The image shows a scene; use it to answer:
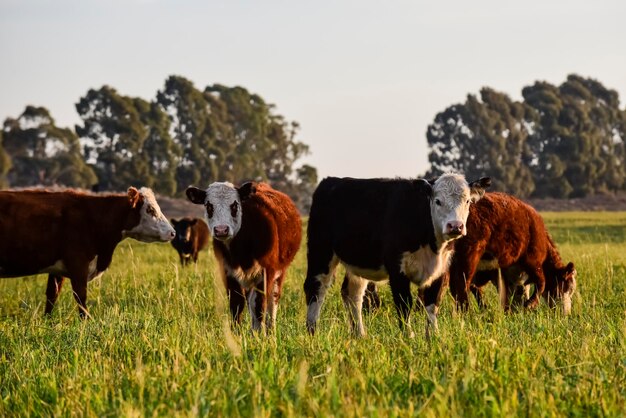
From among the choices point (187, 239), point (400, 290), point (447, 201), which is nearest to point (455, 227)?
point (447, 201)

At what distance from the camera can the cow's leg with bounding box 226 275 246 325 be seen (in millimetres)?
8969

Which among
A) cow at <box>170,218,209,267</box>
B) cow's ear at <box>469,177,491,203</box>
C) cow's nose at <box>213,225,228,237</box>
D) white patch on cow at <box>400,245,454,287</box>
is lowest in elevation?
cow at <box>170,218,209,267</box>

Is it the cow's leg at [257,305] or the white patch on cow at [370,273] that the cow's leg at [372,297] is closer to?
the white patch on cow at [370,273]

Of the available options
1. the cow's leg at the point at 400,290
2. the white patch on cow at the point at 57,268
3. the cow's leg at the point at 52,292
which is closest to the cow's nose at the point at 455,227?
the cow's leg at the point at 400,290

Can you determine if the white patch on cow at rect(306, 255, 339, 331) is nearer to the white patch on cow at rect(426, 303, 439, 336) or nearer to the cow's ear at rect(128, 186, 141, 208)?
the white patch on cow at rect(426, 303, 439, 336)

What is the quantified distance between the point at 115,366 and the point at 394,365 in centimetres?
193

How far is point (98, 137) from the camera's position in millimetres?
67000

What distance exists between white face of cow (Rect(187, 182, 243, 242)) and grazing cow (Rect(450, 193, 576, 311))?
8.26 feet

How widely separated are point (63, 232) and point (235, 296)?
262cm

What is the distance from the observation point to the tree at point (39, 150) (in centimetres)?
6694

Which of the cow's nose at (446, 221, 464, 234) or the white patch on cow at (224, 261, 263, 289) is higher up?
the cow's nose at (446, 221, 464, 234)

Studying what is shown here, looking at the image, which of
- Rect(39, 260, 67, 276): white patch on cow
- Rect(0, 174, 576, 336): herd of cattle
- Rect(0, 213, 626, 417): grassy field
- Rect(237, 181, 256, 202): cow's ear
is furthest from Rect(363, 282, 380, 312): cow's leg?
Rect(39, 260, 67, 276): white patch on cow

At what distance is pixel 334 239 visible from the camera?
9078mm

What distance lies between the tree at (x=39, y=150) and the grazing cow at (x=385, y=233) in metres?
59.6
